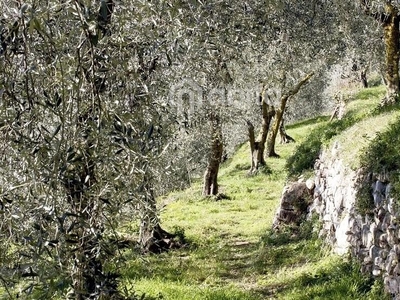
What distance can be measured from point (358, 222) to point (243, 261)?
3.37 meters

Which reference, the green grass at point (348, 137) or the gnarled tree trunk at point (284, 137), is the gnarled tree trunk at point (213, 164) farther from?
the gnarled tree trunk at point (284, 137)

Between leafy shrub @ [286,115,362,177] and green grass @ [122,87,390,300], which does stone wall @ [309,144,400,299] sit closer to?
green grass @ [122,87,390,300]

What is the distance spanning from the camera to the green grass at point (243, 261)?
816cm

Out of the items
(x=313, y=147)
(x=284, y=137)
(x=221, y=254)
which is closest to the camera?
(x=221, y=254)

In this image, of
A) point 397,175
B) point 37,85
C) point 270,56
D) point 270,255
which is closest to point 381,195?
point 397,175

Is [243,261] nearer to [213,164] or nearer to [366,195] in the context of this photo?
[366,195]

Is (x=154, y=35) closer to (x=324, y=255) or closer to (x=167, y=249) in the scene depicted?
(x=324, y=255)

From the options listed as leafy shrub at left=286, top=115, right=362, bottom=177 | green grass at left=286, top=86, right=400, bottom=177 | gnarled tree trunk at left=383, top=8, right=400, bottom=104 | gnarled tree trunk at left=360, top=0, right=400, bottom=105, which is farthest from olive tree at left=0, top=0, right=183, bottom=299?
leafy shrub at left=286, top=115, right=362, bottom=177

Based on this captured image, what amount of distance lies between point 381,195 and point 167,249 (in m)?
5.71

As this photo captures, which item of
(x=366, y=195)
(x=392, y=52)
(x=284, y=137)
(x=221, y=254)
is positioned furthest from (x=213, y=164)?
(x=284, y=137)

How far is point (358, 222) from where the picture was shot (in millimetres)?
8250

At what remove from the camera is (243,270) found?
1050 cm

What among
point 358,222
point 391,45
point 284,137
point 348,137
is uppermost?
point 391,45

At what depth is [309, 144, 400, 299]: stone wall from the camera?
699 cm
